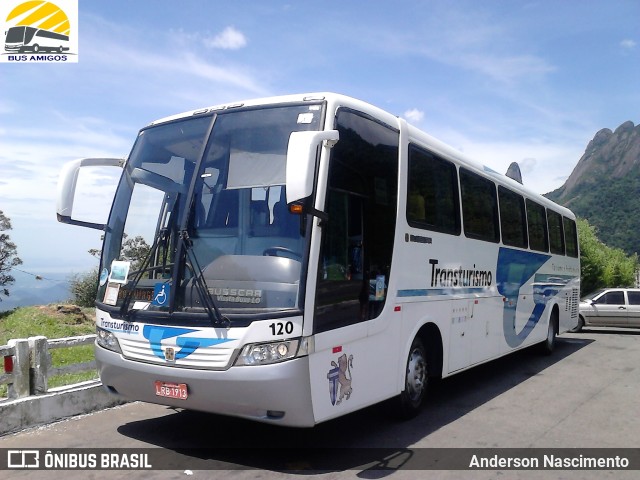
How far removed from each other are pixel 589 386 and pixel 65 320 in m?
15.5

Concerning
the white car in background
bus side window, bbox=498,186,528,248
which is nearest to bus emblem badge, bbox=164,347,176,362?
bus side window, bbox=498,186,528,248

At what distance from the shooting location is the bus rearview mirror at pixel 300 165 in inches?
178

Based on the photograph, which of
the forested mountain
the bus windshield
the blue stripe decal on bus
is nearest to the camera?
the bus windshield

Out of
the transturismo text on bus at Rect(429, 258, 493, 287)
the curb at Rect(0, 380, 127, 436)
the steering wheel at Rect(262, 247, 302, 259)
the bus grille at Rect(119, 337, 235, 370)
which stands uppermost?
the steering wheel at Rect(262, 247, 302, 259)

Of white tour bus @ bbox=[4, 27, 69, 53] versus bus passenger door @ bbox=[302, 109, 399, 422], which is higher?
white tour bus @ bbox=[4, 27, 69, 53]

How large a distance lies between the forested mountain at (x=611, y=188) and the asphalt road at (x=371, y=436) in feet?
271

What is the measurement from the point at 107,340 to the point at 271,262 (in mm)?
1978

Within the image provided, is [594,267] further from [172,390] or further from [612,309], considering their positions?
[172,390]

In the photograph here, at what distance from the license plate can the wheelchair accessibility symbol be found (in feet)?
2.29

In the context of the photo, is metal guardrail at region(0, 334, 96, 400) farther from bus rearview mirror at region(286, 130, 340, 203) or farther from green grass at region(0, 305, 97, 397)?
green grass at region(0, 305, 97, 397)

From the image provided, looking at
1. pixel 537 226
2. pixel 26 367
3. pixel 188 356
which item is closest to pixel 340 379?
pixel 188 356

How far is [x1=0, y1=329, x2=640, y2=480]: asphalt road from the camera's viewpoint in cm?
535

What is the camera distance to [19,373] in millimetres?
6688

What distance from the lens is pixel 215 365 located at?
5062 mm
